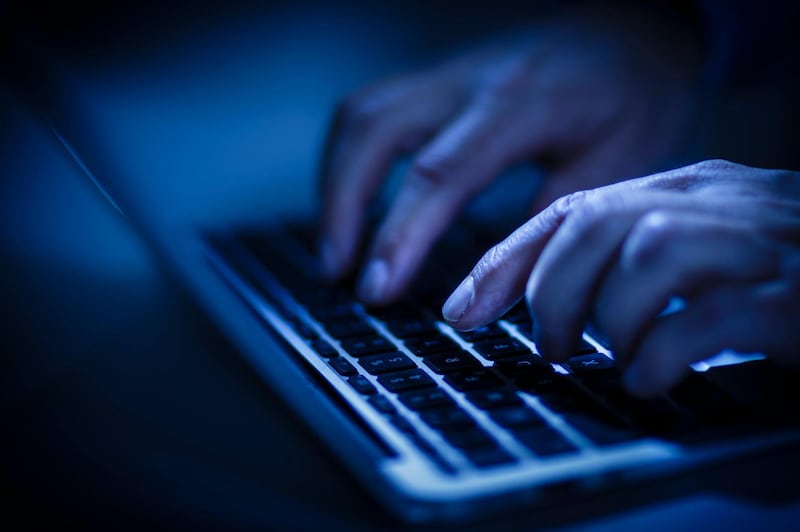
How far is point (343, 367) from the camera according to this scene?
19.3 inches

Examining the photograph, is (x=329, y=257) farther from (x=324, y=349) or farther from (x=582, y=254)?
(x=582, y=254)

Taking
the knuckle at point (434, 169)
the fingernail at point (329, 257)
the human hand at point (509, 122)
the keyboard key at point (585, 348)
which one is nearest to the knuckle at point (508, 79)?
the human hand at point (509, 122)

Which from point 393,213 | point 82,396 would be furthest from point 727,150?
point 82,396

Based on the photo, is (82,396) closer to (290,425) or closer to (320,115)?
(290,425)

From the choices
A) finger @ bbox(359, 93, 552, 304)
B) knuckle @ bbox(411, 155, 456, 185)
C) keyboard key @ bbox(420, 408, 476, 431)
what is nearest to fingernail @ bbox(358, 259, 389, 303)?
finger @ bbox(359, 93, 552, 304)

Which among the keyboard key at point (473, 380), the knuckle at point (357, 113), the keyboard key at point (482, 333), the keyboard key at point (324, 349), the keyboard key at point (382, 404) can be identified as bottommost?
the keyboard key at point (482, 333)

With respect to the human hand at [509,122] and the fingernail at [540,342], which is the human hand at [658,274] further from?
the human hand at [509,122]

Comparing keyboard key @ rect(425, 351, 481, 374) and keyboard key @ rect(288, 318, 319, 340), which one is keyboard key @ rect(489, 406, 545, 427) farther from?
keyboard key @ rect(288, 318, 319, 340)

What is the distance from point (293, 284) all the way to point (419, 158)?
17 cm

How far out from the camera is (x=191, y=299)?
0.66 metres

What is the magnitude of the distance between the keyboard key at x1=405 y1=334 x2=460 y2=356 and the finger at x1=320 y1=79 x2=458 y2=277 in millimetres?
217

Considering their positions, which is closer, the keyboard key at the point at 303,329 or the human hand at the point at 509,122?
the keyboard key at the point at 303,329

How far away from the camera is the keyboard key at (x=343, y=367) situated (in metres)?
0.48

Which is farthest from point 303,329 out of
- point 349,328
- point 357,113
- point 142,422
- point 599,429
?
point 357,113
